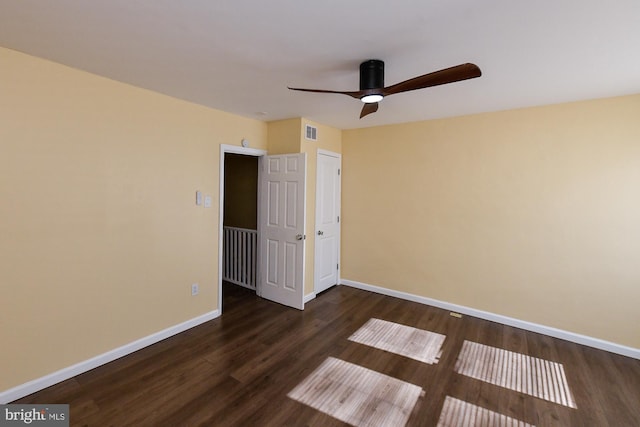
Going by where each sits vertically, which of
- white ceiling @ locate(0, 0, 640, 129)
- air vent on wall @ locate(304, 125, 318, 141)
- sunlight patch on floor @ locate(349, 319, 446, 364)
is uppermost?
white ceiling @ locate(0, 0, 640, 129)

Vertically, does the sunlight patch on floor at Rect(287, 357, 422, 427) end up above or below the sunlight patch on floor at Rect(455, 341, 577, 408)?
below

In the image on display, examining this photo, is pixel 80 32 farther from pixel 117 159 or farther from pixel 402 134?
pixel 402 134

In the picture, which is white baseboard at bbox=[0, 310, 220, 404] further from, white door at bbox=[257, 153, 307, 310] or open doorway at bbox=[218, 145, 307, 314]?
white door at bbox=[257, 153, 307, 310]

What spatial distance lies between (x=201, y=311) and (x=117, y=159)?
74.3 inches

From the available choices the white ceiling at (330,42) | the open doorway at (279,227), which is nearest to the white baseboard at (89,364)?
the open doorway at (279,227)

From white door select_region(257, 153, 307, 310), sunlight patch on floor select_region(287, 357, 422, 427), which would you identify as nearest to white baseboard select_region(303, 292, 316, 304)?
white door select_region(257, 153, 307, 310)

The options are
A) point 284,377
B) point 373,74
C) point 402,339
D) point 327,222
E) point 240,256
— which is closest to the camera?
point 373,74

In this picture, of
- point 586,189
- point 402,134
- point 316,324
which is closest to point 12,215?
point 316,324

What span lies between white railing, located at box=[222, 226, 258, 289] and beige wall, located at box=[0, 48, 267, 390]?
1156 mm

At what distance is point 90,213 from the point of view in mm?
2430

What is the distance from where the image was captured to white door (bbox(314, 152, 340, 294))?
4215 mm

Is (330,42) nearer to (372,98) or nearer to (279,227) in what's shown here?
(372,98)

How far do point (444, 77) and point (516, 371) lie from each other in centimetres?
256

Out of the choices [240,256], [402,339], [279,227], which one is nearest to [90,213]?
[279,227]
